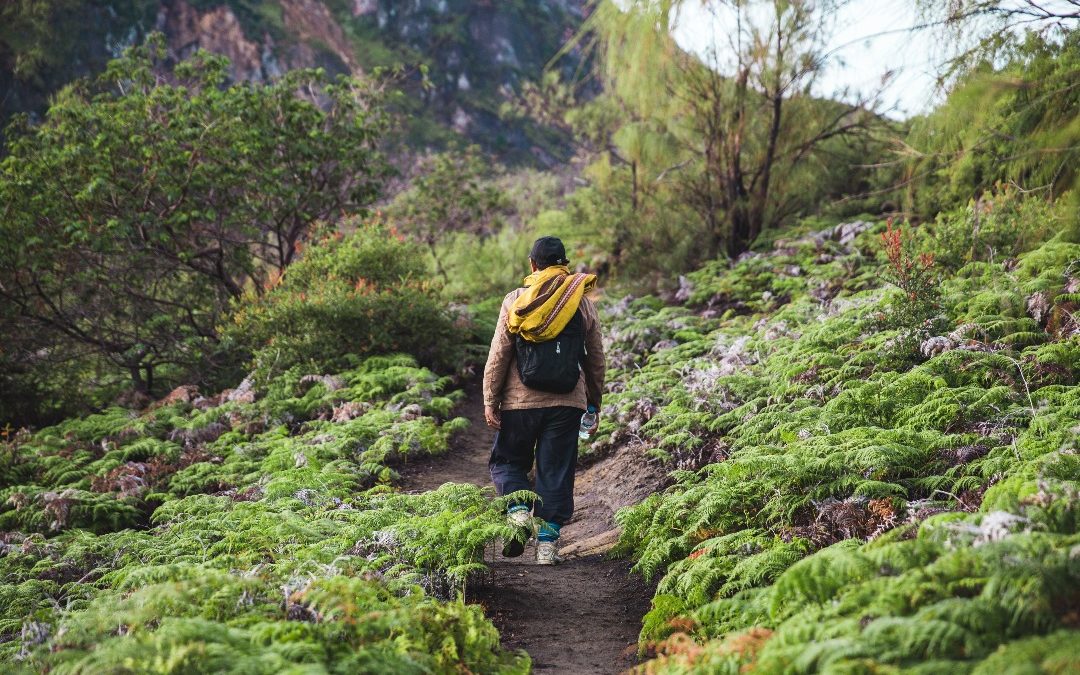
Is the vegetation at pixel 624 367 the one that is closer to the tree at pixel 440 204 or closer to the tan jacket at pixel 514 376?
the tree at pixel 440 204

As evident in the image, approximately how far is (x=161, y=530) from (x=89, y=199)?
8438 mm

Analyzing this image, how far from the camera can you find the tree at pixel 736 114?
12.5 meters

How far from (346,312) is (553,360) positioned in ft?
23.7

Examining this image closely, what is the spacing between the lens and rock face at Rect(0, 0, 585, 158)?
187 ft

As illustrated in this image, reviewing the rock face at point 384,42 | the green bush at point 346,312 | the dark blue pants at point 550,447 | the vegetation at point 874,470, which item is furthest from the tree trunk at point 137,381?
the rock face at point 384,42

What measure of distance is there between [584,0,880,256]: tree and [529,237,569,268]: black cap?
6.96 m

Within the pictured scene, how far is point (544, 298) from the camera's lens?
541 cm

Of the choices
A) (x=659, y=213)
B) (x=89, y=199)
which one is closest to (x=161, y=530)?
(x=89, y=199)

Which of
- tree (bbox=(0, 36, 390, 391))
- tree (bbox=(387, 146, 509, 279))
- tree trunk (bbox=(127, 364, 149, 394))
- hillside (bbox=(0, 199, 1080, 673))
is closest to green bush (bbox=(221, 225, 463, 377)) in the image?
hillside (bbox=(0, 199, 1080, 673))

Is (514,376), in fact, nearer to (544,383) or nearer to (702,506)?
(544,383)

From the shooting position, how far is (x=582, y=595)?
501cm

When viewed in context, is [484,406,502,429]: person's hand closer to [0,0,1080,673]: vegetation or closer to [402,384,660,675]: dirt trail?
[0,0,1080,673]: vegetation

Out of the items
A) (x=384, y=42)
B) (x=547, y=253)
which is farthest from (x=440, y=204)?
(x=384, y=42)

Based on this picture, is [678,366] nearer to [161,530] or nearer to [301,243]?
[161,530]
